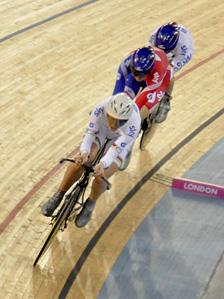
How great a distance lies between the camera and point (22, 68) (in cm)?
770

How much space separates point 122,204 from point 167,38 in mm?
1864

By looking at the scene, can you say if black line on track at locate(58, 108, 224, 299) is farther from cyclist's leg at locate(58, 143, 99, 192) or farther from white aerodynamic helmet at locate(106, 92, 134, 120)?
white aerodynamic helmet at locate(106, 92, 134, 120)

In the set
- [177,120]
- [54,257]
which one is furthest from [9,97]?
[54,257]

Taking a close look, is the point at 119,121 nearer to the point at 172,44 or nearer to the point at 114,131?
the point at 114,131

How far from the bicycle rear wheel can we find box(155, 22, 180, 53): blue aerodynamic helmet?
6.56ft

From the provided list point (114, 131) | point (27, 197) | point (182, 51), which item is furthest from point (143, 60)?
point (27, 197)

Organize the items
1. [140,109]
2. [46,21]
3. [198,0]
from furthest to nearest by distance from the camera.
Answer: [198,0] < [46,21] < [140,109]

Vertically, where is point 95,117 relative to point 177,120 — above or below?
above

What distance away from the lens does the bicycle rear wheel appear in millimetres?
4801

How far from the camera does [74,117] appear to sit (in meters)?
6.82

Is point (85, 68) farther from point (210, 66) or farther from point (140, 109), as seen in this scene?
point (140, 109)

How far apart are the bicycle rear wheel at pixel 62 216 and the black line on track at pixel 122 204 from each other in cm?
33

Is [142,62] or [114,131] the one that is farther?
[142,62]

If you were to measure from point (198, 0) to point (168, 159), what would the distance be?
4654mm
